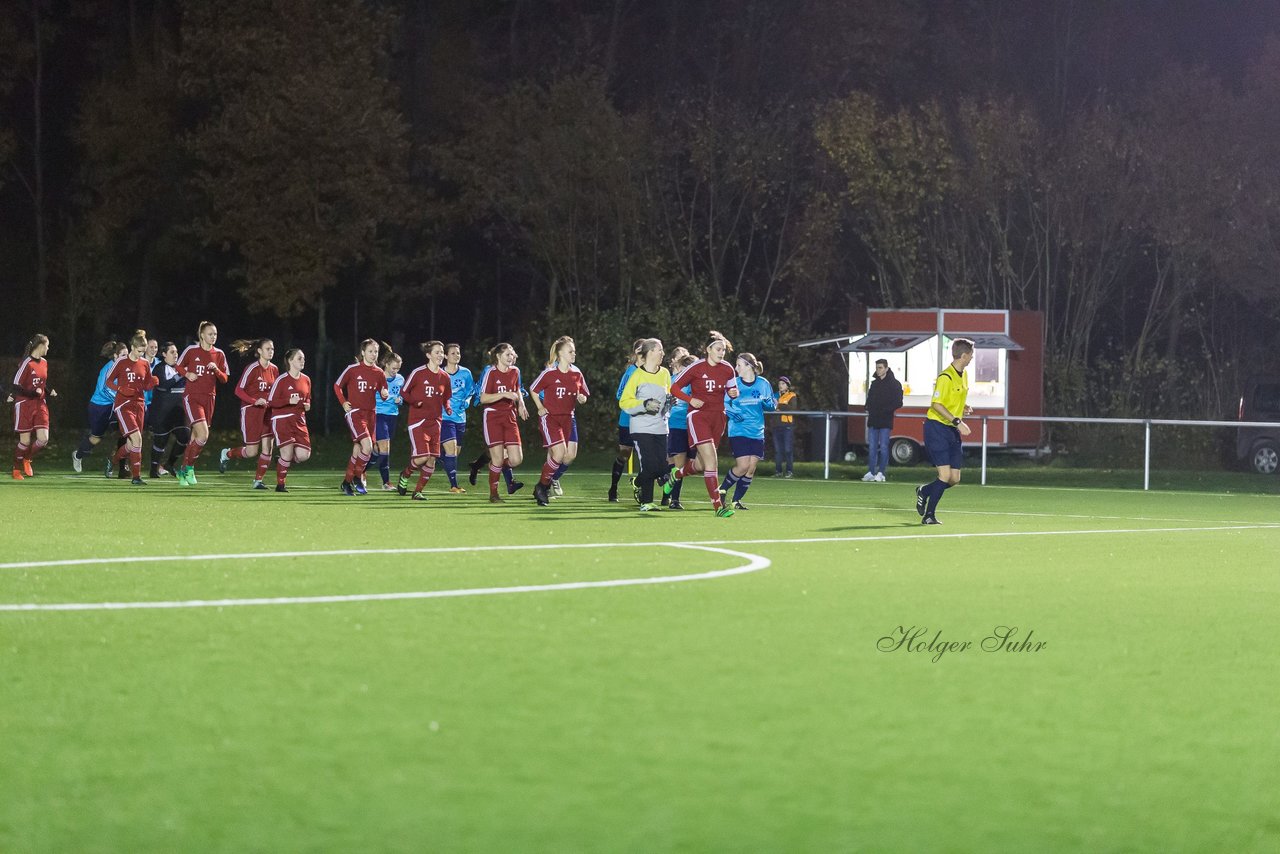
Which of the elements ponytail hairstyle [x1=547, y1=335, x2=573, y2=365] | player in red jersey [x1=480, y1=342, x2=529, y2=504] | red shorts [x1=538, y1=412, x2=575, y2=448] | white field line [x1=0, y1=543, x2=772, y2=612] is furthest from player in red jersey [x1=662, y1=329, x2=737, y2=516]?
white field line [x1=0, y1=543, x2=772, y2=612]

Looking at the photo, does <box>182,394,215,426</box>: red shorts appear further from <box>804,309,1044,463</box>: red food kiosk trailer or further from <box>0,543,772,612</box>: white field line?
<box>0,543,772,612</box>: white field line

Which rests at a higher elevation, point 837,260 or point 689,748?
point 837,260

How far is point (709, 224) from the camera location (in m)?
45.8

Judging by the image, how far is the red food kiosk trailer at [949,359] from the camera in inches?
1363

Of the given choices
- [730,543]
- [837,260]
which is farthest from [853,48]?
[730,543]

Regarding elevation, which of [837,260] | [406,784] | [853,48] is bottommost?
[406,784]

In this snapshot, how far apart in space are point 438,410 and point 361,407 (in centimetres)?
128

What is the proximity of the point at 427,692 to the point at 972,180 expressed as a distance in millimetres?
36197

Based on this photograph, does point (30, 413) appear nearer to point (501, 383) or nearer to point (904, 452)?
point (501, 383)

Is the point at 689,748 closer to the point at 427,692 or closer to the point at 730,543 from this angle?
the point at 427,692

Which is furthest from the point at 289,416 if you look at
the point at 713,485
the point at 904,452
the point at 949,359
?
the point at 904,452

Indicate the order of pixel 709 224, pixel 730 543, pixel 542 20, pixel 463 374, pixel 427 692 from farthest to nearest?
pixel 542 20, pixel 709 224, pixel 463 374, pixel 730 543, pixel 427 692

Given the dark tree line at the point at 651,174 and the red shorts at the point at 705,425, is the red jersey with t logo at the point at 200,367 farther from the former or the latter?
the dark tree line at the point at 651,174

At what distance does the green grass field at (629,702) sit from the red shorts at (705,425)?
5726 mm
